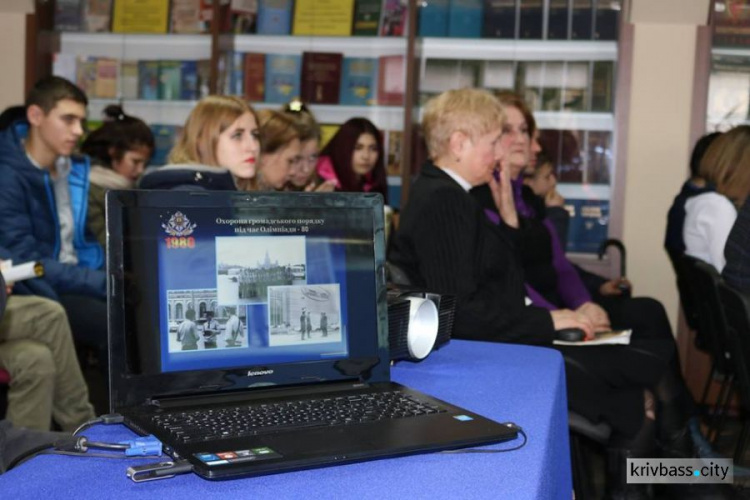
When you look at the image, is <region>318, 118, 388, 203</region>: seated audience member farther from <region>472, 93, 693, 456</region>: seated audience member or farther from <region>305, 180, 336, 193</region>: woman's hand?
<region>472, 93, 693, 456</region>: seated audience member

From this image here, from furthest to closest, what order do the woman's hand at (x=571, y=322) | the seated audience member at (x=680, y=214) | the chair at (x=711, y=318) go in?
the seated audience member at (x=680, y=214) → the chair at (x=711, y=318) → the woman's hand at (x=571, y=322)

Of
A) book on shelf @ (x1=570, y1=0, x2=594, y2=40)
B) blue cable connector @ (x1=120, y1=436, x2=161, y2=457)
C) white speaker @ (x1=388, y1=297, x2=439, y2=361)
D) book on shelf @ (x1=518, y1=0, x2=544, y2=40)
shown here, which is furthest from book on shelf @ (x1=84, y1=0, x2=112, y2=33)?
blue cable connector @ (x1=120, y1=436, x2=161, y2=457)

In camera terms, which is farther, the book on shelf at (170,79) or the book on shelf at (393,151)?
the book on shelf at (170,79)

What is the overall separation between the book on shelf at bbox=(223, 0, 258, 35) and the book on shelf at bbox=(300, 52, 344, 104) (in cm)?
32

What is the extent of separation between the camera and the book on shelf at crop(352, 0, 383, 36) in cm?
489

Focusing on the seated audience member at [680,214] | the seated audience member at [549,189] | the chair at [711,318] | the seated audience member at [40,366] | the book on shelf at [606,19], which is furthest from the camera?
the book on shelf at [606,19]

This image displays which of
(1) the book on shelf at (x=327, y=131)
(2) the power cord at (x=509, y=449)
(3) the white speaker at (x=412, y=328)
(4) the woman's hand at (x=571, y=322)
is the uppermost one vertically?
(1) the book on shelf at (x=327, y=131)

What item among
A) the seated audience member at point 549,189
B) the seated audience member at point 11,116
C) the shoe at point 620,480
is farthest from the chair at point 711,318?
the seated audience member at point 11,116

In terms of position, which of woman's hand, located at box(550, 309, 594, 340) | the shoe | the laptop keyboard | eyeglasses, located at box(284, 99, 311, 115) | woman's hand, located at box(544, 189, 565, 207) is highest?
eyeglasses, located at box(284, 99, 311, 115)

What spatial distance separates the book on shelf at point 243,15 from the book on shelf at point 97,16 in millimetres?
654

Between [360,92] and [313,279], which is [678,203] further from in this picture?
[313,279]

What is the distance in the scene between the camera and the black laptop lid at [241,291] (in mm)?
1235

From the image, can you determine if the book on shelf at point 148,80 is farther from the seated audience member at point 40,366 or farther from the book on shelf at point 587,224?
the seated audience member at point 40,366

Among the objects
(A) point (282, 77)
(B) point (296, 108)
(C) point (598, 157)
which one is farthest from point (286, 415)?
(A) point (282, 77)
